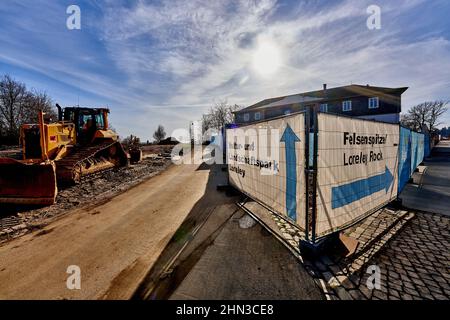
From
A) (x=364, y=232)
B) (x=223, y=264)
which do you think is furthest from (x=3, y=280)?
(x=364, y=232)

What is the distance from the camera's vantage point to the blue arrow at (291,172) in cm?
374

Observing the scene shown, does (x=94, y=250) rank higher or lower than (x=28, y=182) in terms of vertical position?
lower

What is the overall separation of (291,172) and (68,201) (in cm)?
770

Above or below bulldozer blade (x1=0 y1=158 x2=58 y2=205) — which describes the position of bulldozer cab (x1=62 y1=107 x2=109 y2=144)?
above

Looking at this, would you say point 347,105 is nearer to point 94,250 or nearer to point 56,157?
point 56,157

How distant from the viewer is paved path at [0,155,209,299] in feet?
9.88

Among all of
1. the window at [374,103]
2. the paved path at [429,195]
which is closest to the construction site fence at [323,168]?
the paved path at [429,195]

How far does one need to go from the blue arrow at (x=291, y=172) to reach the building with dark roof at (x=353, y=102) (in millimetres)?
26414

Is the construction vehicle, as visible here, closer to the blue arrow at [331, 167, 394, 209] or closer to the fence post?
the fence post

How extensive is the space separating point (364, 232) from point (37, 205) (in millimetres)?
9667

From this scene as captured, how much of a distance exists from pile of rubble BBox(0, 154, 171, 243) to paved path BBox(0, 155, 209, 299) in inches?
20.6

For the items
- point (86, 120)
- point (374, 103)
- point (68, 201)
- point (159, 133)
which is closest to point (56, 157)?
point (68, 201)

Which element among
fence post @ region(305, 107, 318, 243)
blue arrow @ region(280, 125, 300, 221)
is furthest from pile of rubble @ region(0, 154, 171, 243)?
fence post @ region(305, 107, 318, 243)

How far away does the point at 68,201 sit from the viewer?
6992 millimetres
